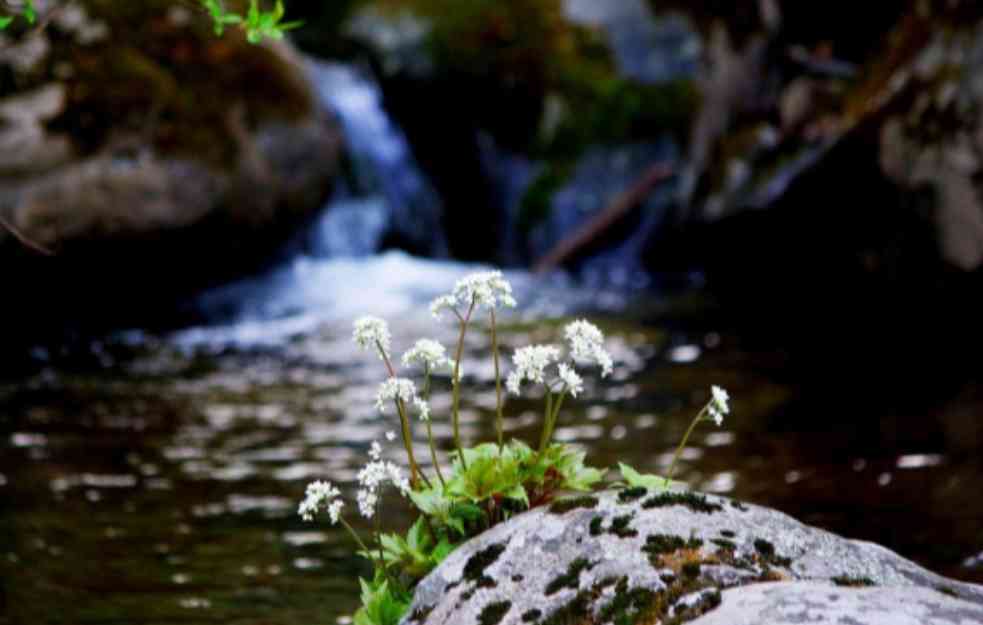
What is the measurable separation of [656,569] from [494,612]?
1.58ft

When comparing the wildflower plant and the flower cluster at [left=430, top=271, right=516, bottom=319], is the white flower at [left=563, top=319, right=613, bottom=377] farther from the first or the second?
the flower cluster at [left=430, top=271, right=516, bottom=319]

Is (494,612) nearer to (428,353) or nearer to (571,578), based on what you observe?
(571,578)

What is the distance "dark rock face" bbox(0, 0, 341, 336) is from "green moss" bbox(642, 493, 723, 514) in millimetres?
10399

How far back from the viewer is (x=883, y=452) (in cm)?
841

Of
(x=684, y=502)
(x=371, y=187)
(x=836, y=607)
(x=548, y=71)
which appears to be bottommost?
(x=836, y=607)

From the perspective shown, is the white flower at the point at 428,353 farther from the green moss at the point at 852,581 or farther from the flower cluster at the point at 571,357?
the green moss at the point at 852,581

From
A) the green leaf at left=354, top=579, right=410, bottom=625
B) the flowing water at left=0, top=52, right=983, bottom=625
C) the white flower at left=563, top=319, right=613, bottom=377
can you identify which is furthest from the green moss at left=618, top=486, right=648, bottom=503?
the flowing water at left=0, top=52, right=983, bottom=625

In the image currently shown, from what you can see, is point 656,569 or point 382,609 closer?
point 656,569

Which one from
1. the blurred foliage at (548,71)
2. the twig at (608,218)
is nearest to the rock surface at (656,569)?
the twig at (608,218)

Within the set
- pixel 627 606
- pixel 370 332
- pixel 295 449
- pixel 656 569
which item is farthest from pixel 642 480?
pixel 295 449

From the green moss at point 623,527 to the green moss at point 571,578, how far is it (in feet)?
0.43

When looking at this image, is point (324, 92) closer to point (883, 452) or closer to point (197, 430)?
point (197, 430)

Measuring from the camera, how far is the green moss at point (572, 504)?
4.03 meters

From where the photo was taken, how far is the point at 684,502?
396 cm
